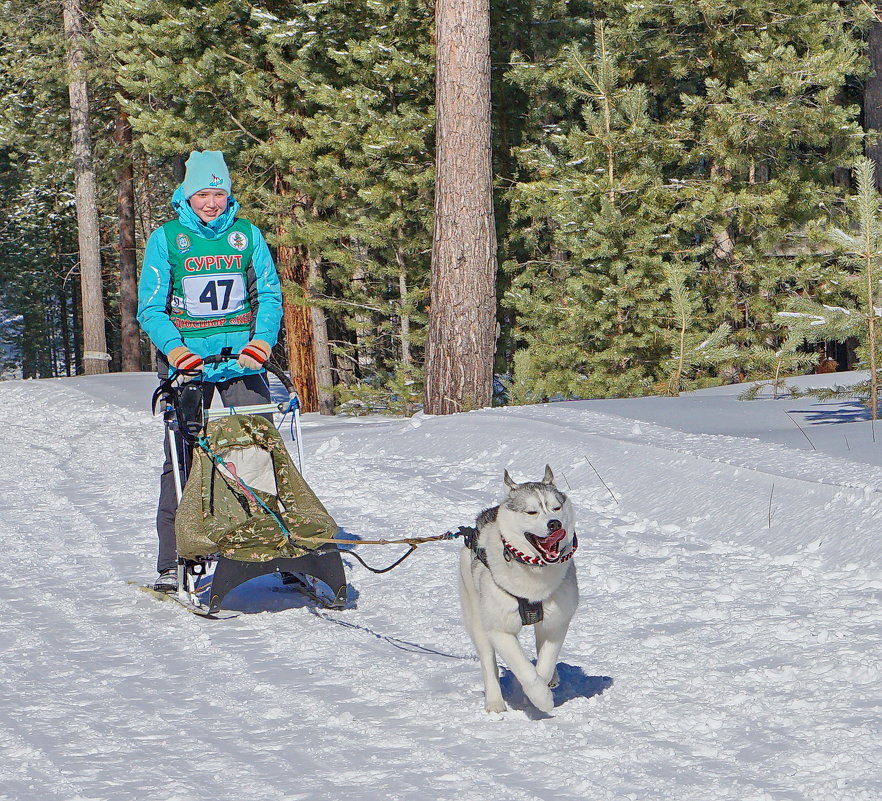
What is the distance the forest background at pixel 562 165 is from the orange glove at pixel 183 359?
6.94 meters

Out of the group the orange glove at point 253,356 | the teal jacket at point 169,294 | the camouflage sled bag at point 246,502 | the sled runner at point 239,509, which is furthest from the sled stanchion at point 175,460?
the orange glove at point 253,356

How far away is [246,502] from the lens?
5754 millimetres

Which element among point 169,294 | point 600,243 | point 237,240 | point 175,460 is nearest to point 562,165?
point 600,243

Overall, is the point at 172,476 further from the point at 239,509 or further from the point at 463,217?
the point at 463,217

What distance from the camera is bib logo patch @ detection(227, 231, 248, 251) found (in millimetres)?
6000

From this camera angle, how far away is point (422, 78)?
1368cm

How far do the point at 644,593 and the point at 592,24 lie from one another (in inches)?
442

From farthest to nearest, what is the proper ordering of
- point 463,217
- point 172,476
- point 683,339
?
point 683,339 → point 463,217 → point 172,476

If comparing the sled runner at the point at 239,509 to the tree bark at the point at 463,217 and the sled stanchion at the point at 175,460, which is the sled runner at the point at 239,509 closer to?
the sled stanchion at the point at 175,460

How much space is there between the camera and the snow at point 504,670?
350 cm

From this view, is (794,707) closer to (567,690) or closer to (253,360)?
(567,690)

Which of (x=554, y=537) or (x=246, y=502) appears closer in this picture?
(x=554, y=537)

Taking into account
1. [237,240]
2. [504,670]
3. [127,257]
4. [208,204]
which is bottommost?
[504,670]

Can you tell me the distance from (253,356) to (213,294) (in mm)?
472
